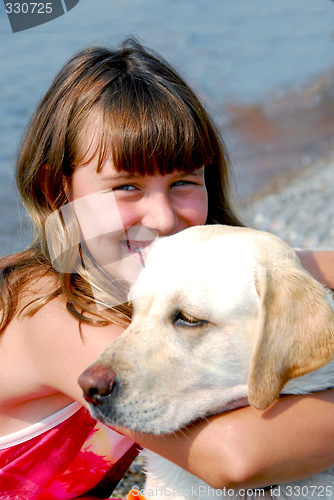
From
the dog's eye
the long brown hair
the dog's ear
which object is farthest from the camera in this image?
the long brown hair

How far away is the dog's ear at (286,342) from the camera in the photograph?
155 centimetres

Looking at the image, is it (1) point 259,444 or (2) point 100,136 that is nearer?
(1) point 259,444

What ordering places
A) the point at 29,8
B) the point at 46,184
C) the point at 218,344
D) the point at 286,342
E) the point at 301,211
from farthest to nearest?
the point at 301,211
the point at 46,184
the point at 29,8
the point at 218,344
the point at 286,342

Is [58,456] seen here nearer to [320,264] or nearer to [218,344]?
[218,344]

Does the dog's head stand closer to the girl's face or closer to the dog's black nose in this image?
the dog's black nose

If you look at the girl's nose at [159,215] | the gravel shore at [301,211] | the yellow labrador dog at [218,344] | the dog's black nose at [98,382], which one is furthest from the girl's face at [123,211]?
the gravel shore at [301,211]

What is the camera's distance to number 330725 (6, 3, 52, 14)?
8.16 ft

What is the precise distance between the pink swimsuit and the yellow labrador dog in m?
0.83

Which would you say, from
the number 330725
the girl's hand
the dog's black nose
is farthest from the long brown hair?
the girl's hand

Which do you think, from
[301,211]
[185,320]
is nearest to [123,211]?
[185,320]

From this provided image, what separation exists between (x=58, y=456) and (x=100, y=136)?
69.2 inches

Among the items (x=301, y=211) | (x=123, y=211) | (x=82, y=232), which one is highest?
(x=123, y=211)

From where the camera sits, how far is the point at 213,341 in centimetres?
168

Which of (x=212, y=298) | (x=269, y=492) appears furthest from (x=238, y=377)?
(x=269, y=492)
